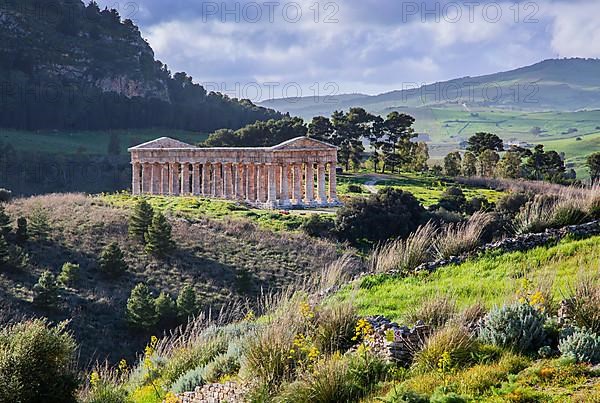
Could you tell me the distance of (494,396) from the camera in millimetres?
8266

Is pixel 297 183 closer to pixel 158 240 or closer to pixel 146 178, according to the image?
pixel 146 178

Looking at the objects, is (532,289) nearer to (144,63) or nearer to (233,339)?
(233,339)

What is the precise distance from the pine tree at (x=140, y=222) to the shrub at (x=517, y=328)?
3376 cm

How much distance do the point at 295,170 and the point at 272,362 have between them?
5176cm

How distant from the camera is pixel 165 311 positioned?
29.6 metres

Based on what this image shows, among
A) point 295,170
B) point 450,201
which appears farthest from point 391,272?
point 295,170

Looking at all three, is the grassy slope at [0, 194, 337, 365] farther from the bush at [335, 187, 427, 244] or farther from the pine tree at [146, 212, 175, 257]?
the bush at [335, 187, 427, 244]

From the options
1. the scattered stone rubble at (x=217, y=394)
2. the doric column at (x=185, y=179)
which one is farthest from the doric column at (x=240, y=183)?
the scattered stone rubble at (x=217, y=394)

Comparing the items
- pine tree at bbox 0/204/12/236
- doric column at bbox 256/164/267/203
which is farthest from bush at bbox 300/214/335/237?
pine tree at bbox 0/204/12/236

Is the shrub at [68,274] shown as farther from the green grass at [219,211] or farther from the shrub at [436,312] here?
the shrub at [436,312]

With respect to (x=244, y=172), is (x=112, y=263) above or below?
below

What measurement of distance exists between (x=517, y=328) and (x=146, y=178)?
6195 centimetres

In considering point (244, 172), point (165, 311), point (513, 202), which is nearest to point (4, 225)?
point (165, 311)

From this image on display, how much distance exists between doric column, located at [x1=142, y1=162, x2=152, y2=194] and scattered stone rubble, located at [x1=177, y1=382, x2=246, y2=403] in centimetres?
5836
